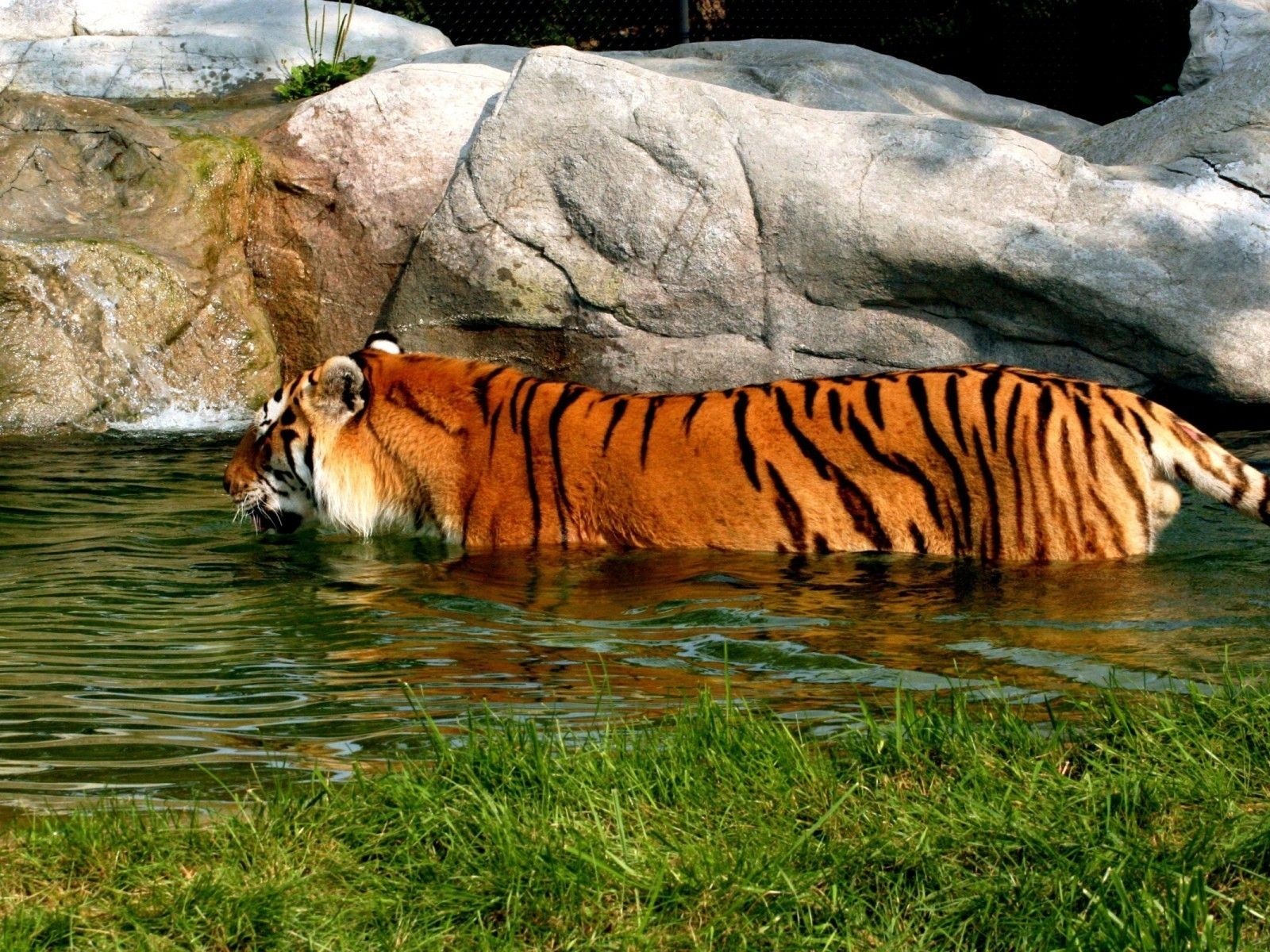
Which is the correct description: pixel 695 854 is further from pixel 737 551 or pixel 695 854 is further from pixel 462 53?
pixel 462 53

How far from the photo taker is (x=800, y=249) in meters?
8.83

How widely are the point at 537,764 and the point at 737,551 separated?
8.83 feet

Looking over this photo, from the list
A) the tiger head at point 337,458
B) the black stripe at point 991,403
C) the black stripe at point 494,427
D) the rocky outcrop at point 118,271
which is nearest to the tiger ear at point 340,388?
the tiger head at point 337,458

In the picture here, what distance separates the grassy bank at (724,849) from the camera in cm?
257

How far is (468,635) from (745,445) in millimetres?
1508

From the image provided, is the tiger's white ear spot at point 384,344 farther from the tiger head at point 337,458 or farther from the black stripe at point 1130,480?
the black stripe at point 1130,480

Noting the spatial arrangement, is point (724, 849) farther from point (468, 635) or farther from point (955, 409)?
point (955, 409)

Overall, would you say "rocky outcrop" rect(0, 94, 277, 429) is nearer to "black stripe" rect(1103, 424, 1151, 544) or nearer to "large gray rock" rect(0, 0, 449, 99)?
"large gray rock" rect(0, 0, 449, 99)

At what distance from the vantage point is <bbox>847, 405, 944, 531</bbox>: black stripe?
560 centimetres

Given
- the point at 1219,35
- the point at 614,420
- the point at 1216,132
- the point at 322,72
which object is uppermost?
the point at 1219,35

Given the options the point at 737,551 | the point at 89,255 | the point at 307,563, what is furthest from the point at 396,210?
the point at 737,551

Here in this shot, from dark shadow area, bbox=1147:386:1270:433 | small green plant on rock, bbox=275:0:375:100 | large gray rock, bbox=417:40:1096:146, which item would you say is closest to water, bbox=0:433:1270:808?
dark shadow area, bbox=1147:386:1270:433

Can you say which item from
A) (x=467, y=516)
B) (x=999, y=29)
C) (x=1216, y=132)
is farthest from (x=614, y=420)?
(x=999, y=29)

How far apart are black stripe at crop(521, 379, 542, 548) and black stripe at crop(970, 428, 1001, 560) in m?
1.60
